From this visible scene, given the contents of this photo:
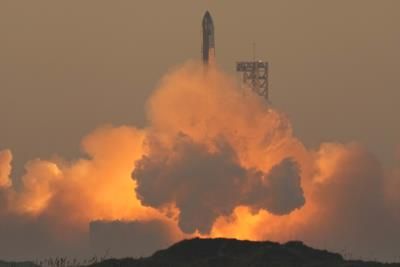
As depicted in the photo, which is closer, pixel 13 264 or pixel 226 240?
pixel 226 240

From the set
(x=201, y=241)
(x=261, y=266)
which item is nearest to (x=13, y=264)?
(x=201, y=241)

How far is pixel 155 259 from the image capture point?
449 ft

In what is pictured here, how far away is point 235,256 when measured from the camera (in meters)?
137

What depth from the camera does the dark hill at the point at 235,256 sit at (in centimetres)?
13338

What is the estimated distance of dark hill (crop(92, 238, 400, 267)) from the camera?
133375 millimetres

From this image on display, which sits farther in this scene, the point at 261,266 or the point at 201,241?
the point at 201,241

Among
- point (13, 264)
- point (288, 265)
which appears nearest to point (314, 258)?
point (288, 265)

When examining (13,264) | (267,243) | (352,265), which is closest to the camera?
(352,265)

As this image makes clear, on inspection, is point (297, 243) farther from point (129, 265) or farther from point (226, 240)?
point (129, 265)

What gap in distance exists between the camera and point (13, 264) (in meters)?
155

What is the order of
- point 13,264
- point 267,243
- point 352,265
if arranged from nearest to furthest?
point 352,265 → point 267,243 → point 13,264

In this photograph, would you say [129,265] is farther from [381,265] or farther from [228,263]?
[381,265]

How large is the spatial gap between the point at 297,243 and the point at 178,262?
35.7 ft

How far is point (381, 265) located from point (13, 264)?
3837 centimetres
